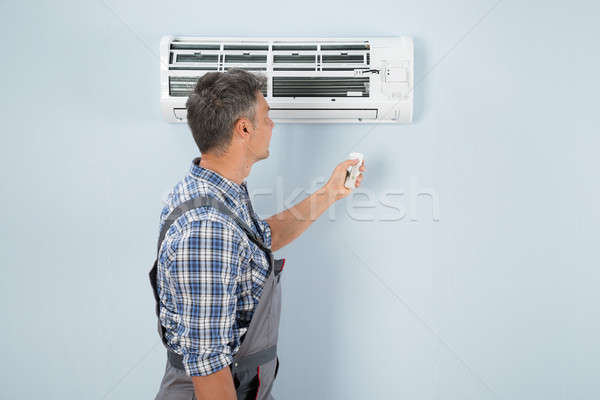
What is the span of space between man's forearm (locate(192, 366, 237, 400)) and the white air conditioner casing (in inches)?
25.4

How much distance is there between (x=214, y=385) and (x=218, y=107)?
502 mm

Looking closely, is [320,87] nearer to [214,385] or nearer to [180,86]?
[180,86]

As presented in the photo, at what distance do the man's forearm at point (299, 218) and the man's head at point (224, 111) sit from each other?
0.30 metres

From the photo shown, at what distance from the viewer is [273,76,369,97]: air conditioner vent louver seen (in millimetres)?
1114

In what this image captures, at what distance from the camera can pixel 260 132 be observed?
0.91 m

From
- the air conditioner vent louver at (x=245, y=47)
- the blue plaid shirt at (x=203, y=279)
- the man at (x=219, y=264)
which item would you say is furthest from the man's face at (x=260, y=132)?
the air conditioner vent louver at (x=245, y=47)

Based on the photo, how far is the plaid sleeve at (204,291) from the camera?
0.74 metres

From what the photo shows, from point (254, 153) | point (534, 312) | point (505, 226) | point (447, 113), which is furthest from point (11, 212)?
point (534, 312)

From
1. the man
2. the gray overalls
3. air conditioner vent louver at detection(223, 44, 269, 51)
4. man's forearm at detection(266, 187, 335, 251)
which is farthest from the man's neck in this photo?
air conditioner vent louver at detection(223, 44, 269, 51)

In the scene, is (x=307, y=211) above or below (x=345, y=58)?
below

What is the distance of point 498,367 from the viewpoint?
1.25 m

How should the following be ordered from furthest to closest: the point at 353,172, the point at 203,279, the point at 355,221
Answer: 1. the point at 355,221
2. the point at 353,172
3. the point at 203,279

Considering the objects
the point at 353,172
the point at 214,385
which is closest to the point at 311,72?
the point at 353,172

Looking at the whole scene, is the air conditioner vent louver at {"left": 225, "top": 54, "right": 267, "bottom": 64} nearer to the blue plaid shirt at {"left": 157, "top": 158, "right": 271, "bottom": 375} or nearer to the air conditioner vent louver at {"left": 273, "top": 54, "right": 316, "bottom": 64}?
the air conditioner vent louver at {"left": 273, "top": 54, "right": 316, "bottom": 64}
